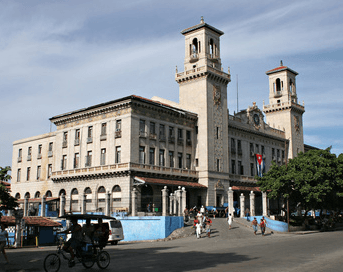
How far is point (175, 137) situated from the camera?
4956cm

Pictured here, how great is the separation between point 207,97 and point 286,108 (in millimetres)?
24926

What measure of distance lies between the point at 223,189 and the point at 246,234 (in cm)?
1621

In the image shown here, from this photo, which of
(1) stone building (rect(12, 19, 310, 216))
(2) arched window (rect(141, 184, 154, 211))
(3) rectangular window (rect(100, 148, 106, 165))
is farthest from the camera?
(3) rectangular window (rect(100, 148, 106, 165))

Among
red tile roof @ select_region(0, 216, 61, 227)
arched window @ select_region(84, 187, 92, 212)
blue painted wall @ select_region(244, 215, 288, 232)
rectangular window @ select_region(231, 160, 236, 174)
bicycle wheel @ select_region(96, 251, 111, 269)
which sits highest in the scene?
rectangular window @ select_region(231, 160, 236, 174)

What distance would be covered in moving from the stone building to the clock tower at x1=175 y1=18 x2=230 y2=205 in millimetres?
132

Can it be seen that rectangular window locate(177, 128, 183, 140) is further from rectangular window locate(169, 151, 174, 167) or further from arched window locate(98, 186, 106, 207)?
arched window locate(98, 186, 106, 207)

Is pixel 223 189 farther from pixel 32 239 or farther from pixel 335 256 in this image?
pixel 335 256

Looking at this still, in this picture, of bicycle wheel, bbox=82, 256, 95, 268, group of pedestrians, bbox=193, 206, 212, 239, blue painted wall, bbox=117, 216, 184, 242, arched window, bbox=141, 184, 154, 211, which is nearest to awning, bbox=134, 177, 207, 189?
arched window, bbox=141, 184, 154, 211

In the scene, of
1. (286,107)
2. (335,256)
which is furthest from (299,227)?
(286,107)

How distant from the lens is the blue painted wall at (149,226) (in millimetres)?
33125

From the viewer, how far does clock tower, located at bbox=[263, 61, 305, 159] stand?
70.8 meters

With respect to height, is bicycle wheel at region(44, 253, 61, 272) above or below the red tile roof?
below

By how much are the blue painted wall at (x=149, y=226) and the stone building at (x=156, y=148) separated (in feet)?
17.2

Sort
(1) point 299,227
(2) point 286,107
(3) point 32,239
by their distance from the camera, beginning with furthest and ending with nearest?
1. (2) point 286,107
2. (1) point 299,227
3. (3) point 32,239
